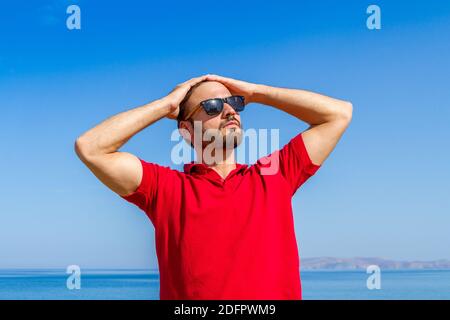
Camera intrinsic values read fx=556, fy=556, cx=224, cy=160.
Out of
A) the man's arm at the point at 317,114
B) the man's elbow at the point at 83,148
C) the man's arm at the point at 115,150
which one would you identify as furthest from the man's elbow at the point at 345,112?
the man's elbow at the point at 83,148

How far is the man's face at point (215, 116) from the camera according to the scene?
169 inches

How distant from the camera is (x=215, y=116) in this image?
4.36 m

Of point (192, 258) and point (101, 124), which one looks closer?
point (192, 258)

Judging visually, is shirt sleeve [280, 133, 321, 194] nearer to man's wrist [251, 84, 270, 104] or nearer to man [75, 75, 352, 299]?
man [75, 75, 352, 299]

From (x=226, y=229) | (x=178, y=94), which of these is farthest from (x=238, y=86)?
(x=226, y=229)

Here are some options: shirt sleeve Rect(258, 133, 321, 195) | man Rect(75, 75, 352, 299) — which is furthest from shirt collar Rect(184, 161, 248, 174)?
shirt sleeve Rect(258, 133, 321, 195)

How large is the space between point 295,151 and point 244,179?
1.53ft

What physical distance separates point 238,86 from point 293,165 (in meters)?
0.80

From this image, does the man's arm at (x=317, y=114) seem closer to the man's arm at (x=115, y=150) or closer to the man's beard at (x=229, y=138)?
the man's beard at (x=229, y=138)

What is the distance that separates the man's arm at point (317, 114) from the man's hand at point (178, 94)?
57cm

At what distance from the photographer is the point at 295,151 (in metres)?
4.29
